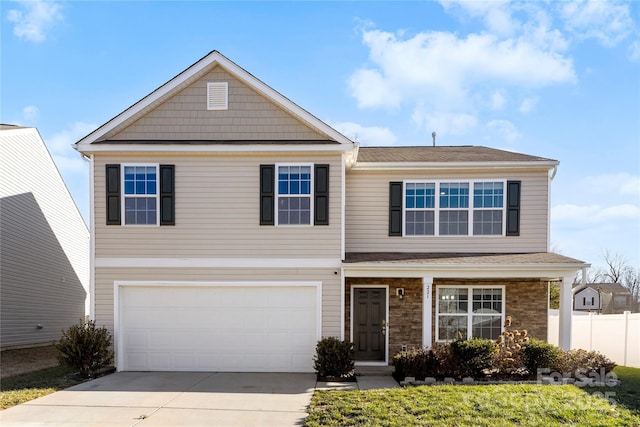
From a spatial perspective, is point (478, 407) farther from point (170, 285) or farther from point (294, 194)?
point (170, 285)

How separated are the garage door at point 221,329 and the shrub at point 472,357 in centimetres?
336

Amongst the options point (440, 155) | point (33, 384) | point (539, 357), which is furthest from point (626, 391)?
point (33, 384)

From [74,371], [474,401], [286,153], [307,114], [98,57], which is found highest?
[98,57]

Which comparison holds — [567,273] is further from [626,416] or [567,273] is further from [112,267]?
[112,267]

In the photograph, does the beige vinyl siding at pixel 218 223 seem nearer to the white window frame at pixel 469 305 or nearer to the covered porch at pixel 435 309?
the covered porch at pixel 435 309

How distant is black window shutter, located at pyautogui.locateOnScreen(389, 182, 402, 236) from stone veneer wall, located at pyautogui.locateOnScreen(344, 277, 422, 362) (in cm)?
134

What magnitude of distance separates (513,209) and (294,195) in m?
5.81

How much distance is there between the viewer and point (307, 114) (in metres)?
11.3

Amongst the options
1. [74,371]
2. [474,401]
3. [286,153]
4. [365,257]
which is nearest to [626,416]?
[474,401]

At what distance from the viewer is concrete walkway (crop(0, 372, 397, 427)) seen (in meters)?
7.30

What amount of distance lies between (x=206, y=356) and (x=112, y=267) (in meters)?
3.23

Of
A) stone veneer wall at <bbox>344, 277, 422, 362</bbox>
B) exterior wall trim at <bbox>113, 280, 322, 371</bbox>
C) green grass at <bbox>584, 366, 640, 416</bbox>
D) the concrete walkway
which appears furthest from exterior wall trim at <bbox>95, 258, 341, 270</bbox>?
green grass at <bbox>584, 366, 640, 416</bbox>

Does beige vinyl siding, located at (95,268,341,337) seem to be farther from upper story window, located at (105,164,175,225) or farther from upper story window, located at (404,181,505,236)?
upper story window, located at (404,181,505,236)

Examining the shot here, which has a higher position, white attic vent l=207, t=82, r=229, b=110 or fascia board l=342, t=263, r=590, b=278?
white attic vent l=207, t=82, r=229, b=110
